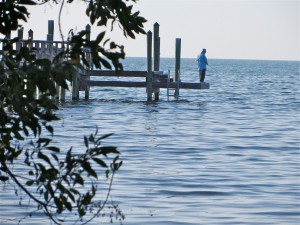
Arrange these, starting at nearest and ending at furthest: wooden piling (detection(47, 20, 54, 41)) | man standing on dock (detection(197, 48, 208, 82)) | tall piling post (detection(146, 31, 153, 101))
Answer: wooden piling (detection(47, 20, 54, 41)), tall piling post (detection(146, 31, 153, 101)), man standing on dock (detection(197, 48, 208, 82))

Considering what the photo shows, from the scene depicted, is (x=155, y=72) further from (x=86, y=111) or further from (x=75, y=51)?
(x=75, y=51)

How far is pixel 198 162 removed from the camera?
14055 millimetres

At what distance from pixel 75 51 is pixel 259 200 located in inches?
210

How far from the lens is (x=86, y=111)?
26.1 meters

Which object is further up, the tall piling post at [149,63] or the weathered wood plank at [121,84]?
the tall piling post at [149,63]

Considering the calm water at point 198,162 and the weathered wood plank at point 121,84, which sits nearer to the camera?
the calm water at point 198,162

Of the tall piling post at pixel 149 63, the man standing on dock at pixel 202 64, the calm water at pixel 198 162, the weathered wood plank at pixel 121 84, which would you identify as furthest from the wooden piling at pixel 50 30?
the man standing on dock at pixel 202 64

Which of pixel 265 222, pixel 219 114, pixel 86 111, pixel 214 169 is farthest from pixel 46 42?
pixel 265 222

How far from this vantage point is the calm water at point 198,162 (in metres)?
9.48

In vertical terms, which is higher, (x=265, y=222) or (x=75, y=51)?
(x=75, y=51)

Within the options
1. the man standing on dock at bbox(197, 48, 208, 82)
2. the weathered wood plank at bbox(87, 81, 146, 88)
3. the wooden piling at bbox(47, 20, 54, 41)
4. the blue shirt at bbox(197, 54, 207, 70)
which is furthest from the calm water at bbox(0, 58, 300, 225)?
the blue shirt at bbox(197, 54, 207, 70)

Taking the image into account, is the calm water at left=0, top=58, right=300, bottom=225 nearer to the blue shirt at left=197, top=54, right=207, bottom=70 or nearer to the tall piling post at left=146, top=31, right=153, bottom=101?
the tall piling post at left=146, top=31, right=153, bottom=101

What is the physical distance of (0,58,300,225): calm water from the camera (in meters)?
9.48

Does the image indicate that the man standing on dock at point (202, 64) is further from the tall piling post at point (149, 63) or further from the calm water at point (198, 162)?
the calm water at point (198, 162)
